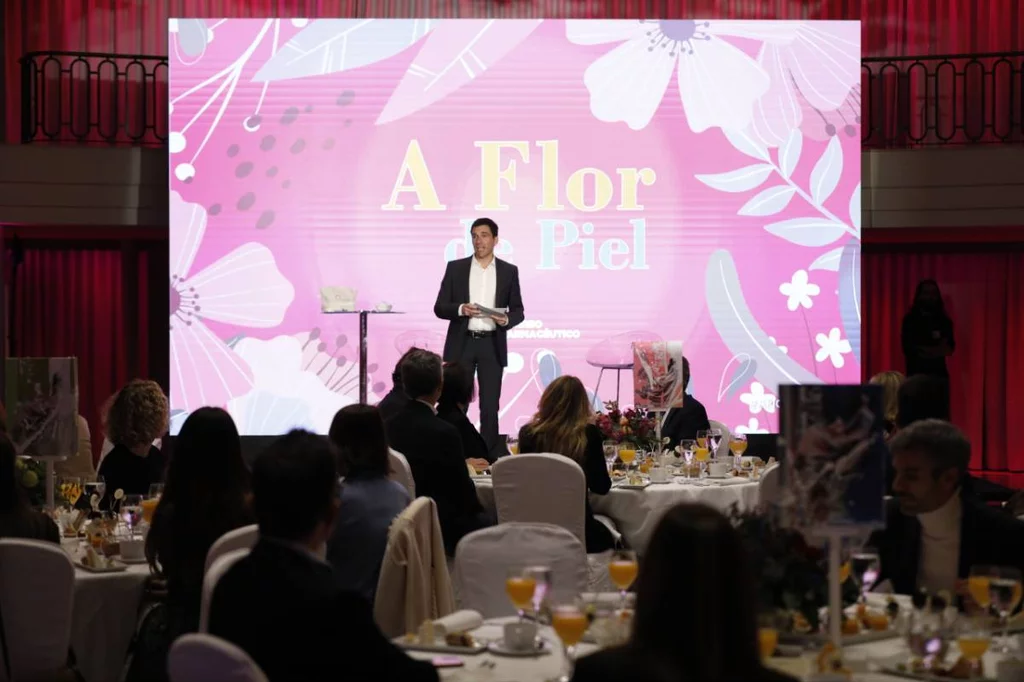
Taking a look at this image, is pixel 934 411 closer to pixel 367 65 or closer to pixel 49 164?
pixel 367 65

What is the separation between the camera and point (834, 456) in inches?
106

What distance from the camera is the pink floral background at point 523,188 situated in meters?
10.6

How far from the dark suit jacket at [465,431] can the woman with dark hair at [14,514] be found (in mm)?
2270

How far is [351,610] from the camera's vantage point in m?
2.47

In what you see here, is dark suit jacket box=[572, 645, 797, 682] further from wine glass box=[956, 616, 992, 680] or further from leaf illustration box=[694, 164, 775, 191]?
leaf illustration box=[694, 164, 775, 191]

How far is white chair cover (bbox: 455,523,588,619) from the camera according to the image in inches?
156

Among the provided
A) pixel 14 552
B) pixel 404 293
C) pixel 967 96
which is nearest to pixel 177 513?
pixel 14 552

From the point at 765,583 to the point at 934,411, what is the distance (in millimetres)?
2064

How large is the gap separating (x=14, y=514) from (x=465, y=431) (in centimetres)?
266

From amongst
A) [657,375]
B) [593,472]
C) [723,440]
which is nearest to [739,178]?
[723,440]

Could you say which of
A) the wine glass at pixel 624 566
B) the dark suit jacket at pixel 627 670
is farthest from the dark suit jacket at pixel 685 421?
the dark suit jacket at pixel 627 670

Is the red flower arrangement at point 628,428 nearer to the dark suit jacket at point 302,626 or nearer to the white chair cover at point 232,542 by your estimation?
the white chair cover at point 232,542

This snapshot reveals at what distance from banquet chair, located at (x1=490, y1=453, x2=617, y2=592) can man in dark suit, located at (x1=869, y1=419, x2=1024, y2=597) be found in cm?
241

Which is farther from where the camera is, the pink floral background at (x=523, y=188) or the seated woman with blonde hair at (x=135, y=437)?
the pink floral background at (x=523, y=188)
